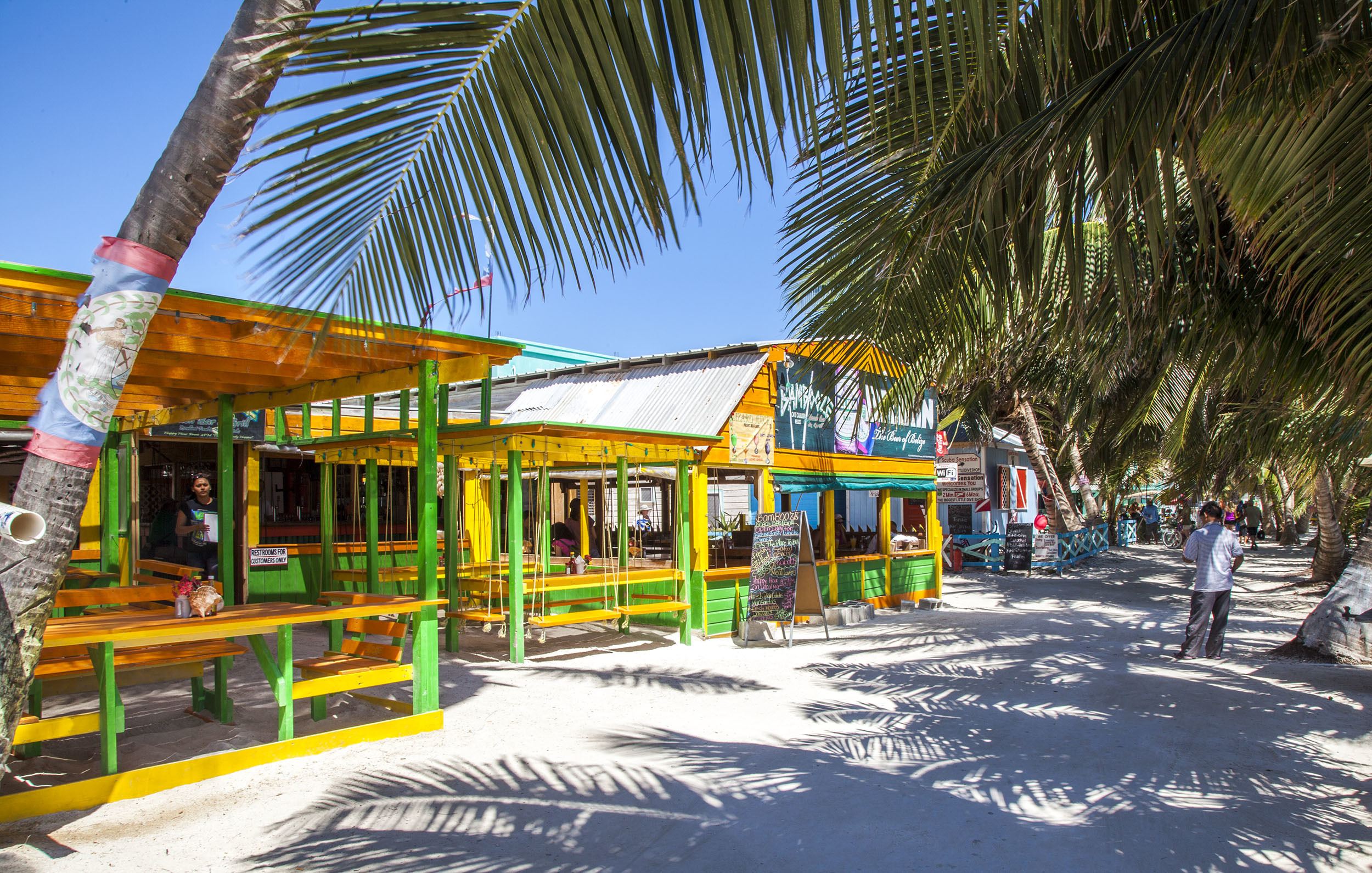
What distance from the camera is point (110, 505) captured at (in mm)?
8281

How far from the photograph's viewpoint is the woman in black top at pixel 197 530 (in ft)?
29.7

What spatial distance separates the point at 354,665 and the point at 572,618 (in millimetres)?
3449

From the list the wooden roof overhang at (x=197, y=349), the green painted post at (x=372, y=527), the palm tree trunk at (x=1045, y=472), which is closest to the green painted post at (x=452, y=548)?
the green painted post at (x=372, y=527)

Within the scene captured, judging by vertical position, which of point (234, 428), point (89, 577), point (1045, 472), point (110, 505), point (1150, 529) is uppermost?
point (234, 428)

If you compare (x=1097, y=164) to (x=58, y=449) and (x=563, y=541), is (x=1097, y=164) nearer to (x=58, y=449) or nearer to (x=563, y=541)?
(x=58, y=449)

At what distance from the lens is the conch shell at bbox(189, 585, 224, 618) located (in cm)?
546

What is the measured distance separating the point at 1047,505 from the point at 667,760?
72.3ft

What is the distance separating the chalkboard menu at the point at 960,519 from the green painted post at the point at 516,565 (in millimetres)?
19973

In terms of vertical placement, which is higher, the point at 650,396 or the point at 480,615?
the point at 650,396

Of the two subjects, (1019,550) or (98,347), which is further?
(1019,550)

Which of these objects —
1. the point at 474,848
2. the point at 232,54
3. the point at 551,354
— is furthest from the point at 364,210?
the point at 551,354

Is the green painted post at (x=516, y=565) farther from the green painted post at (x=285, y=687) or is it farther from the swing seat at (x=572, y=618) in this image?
the green painted post at (x=285, y=687)

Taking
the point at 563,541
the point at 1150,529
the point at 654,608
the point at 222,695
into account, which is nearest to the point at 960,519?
the point at 1150,529

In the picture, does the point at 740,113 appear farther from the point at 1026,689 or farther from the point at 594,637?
the point at 594,637
